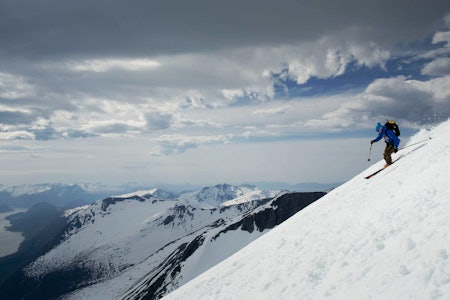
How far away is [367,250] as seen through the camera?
12.4m

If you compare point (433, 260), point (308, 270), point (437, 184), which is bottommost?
point (308, 270)

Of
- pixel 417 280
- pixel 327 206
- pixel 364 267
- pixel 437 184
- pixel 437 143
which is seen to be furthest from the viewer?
pixel 327 206

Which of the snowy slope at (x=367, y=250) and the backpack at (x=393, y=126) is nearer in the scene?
the snowy slope at (x=367, y=250)

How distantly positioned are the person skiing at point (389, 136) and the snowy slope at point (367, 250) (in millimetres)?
3102

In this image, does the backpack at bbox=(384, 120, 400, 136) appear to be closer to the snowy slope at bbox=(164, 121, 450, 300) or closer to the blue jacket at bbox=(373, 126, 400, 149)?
the blue jacket at bbox=(373, 126, 400, 149)

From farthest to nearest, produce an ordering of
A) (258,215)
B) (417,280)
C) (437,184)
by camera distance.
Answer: (258,215)
(437,184)
(417,280)

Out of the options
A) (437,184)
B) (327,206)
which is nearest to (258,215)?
(327,206)

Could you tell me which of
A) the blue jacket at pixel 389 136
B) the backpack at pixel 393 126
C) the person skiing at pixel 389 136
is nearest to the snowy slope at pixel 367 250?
the person skiing at pixel 389 136

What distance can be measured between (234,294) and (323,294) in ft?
20.2

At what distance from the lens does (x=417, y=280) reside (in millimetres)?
9039

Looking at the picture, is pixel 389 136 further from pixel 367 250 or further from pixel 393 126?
pixel 367 250

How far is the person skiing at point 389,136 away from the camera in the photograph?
77.1 feet

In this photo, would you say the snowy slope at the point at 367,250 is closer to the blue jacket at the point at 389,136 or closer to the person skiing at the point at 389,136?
the person skiing at the point at 389,136

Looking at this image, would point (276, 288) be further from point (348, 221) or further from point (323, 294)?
point (348, 221)
